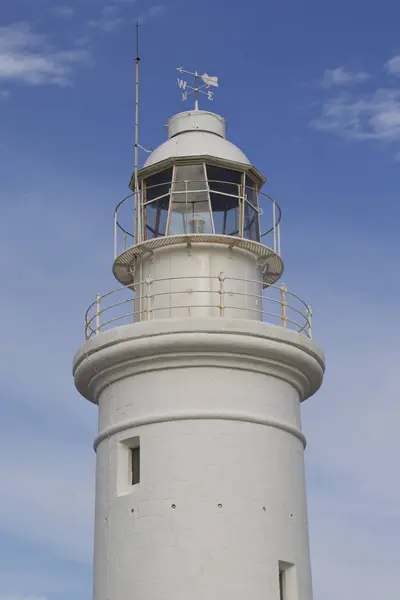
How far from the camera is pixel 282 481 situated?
648 inches

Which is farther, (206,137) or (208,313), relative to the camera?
(206,137)

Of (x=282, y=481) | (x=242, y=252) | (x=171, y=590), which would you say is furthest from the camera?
(x=242, y=252)

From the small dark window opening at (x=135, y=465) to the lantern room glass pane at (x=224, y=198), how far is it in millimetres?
3764

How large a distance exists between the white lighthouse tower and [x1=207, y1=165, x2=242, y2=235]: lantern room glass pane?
1.2 inches

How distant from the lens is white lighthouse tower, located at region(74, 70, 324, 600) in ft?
51.3

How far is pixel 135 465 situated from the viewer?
16688mm

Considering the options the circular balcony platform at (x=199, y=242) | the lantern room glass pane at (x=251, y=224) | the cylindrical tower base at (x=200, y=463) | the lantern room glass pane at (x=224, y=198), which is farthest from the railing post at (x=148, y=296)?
the lantern room glass pane at (x=251, y=224)

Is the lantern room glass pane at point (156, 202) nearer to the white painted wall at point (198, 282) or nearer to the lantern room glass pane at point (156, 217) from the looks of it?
the lantern room glass pane at point (156, 217)

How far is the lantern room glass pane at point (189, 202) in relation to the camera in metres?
17.9

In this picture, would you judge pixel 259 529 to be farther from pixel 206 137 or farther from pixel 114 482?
pixel 206 137

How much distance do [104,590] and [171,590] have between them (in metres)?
1.34

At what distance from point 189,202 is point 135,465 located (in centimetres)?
437

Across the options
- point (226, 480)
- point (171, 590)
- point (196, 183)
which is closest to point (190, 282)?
point (196, 183)

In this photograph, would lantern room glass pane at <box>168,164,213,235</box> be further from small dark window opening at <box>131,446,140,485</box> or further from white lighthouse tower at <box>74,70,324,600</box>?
small dark window opening at <box>131,446,140,485</box>
